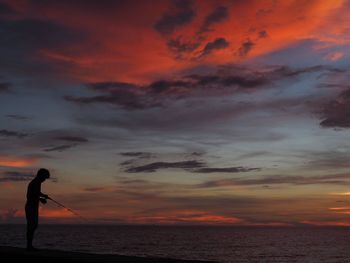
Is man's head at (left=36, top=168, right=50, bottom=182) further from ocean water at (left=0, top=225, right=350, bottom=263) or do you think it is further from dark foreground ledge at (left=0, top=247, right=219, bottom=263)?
ocean water at (left=0, top=225, right=350, bottom=263)

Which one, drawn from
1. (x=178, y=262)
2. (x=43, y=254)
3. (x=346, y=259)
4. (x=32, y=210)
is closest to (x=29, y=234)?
(x=32, y=210)

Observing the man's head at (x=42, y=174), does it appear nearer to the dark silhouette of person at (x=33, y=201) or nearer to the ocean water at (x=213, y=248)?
the dark silhouette of person at (x=33, y=201)

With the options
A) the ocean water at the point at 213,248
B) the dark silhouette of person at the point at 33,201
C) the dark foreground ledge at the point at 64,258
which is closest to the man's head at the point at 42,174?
the dark silhouette of person at the point at 33,201

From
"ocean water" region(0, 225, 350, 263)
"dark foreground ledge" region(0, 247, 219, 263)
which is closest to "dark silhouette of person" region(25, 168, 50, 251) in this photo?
"dark foreground ledge" region(0, 247, 219, 263)

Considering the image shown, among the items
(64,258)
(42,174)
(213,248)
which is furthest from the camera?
(213,248)

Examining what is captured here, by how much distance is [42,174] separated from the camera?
11156mm

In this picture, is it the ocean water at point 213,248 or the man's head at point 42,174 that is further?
the ocean water at point 213,248

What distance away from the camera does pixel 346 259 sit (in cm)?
6606

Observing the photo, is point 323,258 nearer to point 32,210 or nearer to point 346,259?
point 346,259

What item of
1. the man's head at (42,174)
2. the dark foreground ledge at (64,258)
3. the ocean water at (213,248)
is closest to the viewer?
the dark foreground ledge at (64,258)

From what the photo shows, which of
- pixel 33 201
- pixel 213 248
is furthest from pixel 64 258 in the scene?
pixel 213 248

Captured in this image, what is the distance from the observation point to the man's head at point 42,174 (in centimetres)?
1113

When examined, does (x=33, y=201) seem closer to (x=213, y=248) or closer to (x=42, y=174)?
(x=42, y=174)

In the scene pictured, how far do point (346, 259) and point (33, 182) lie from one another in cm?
6377
